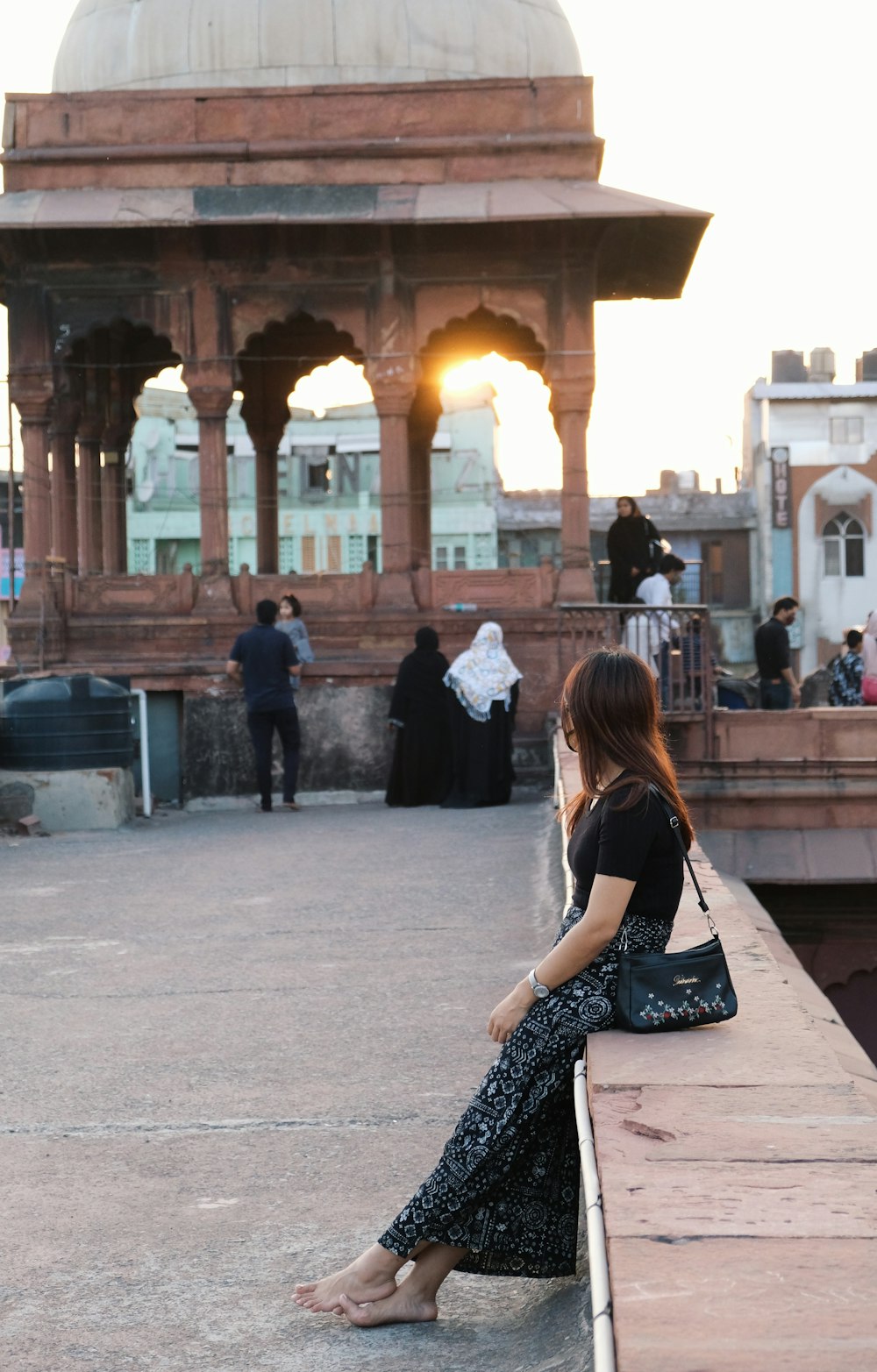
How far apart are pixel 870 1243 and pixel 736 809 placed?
12019 millimetres

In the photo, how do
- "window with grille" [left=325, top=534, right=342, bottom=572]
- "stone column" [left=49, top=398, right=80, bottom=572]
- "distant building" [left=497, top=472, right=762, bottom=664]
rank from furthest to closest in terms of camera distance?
1. "window with grille" [left=325, top=534, right=342, bottom=572]
2. "distant building" [left=497, top=472, right=762, bottom=664]
3. "stone column" [left=49, top=398, right=80, bottom=572]

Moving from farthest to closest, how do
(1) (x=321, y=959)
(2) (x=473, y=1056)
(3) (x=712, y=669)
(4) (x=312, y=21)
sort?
(4) (x=312, y=21), (3) (x=712, y=669), (1) (x=321, y=959), (2) (x=473, y=1056)

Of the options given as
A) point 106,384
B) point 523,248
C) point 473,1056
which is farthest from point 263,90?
point 473,1056

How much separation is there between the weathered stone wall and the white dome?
5564 millimetres

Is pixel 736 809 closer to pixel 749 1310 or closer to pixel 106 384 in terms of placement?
pixel 106 384

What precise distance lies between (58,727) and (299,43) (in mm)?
7196

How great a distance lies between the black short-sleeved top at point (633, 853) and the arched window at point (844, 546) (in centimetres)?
3836

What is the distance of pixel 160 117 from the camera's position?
14711 mm

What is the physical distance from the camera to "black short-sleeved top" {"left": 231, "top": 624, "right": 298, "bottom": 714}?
41.8 ft

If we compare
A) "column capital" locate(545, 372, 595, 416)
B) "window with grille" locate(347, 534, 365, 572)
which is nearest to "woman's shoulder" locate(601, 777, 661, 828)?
"column capital" locate(545, 372, 595, 416)

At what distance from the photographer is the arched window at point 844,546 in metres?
40.8

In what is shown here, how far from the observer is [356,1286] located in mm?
3205

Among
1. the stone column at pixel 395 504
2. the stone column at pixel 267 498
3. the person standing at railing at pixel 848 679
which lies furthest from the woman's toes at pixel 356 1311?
the stone column at pixel 267 498

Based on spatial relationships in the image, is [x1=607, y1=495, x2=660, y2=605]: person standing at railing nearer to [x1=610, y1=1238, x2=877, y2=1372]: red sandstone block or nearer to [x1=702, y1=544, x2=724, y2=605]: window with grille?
[x1=610, y1=1238, x2=877, y2=1372]: red sandstone block
